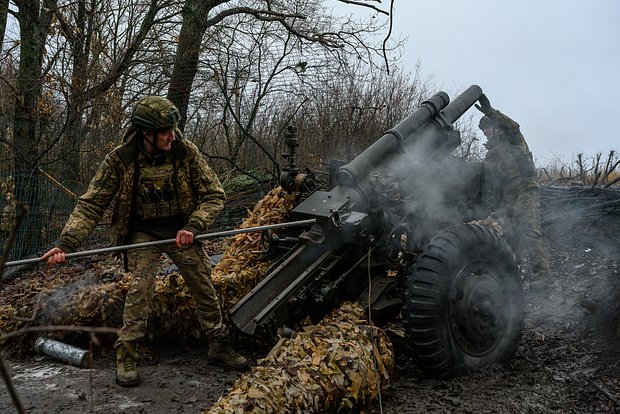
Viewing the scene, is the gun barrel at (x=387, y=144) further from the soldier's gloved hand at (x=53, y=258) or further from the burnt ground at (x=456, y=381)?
the soldier's gloved hand at (x=53, y=258)

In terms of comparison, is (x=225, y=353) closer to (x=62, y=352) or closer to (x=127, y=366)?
(x=127, y=366)

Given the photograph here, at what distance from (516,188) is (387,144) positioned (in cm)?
315

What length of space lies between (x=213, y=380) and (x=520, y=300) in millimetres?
2690

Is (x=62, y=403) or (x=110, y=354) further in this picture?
(x=110, y=354)

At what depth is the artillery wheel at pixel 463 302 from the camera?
4.51m

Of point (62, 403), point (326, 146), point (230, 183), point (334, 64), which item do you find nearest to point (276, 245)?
point (62, 403)

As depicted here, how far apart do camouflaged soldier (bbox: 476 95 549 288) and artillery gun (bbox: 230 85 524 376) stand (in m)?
2.47

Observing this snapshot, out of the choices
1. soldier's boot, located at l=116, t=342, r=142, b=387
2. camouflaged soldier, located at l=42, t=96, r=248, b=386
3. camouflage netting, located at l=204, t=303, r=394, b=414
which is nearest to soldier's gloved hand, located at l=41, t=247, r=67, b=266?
camouflaged soldier, located at l=42, t=96, r=248, b=386

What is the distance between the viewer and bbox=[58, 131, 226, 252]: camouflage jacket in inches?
Result: 181

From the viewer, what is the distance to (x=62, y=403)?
165 inches

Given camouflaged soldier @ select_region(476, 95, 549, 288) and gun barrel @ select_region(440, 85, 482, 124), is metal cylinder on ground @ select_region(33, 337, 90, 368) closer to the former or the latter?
gun barrel @ select_region(440, 85, 482, 124)

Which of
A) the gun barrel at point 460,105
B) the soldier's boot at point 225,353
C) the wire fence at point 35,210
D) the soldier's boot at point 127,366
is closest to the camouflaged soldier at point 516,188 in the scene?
the gun barrel at point 460,105

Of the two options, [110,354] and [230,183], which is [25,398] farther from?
[230,183]

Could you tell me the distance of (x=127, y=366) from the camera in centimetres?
455
